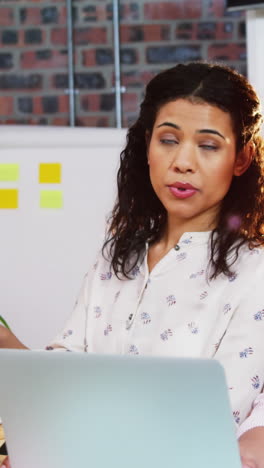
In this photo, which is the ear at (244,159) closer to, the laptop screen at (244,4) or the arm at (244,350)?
the arm at (244,350)

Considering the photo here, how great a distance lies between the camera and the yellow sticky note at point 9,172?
193 centimetres

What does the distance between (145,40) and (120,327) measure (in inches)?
109

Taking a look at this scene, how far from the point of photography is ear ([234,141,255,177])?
1164 mm

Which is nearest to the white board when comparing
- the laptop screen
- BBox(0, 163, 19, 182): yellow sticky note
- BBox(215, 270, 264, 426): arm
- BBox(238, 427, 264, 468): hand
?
BBox(0, 163, 19, 182): yellow sticky note

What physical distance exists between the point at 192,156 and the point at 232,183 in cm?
11

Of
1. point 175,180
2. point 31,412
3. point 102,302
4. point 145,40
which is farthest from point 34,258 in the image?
point 145,40

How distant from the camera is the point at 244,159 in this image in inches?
46.2

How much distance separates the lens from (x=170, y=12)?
375cm

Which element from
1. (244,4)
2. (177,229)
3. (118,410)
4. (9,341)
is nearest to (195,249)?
(177,229)

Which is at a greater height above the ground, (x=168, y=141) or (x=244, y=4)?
(x=244, y=4)

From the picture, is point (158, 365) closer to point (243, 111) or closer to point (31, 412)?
point (31, 412)

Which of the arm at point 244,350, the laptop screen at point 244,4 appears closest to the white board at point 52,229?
the laptop screen at point 244,4

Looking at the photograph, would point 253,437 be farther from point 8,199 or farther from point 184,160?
point 8,199

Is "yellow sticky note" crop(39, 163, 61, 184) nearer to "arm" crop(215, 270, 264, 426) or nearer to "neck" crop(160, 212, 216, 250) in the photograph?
"neck" crop(160, 212, 216, 250)
